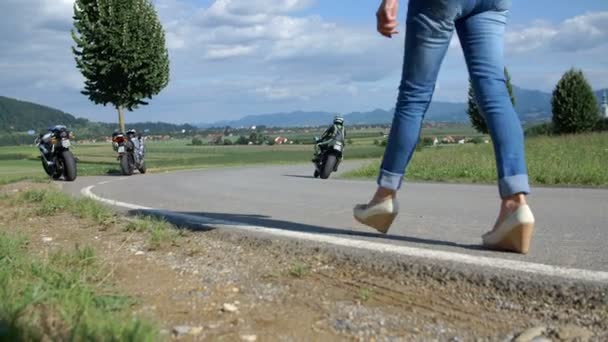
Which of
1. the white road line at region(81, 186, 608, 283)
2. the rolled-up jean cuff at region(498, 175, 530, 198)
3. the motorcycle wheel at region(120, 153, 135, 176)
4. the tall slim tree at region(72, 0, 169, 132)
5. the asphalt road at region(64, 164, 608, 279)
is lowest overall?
the motorcycle wheel at region(120, 153, 135, 176)

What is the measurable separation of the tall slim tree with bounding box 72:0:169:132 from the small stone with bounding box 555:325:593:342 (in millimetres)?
28269

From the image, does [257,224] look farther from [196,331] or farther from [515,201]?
[196,331]

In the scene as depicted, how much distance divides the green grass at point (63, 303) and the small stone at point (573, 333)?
3.91ft

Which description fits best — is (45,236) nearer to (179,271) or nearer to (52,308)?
(179,271)

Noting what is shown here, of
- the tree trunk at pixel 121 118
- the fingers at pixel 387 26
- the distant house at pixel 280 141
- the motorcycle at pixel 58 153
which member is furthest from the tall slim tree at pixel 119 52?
the fingers at pixel 387 26

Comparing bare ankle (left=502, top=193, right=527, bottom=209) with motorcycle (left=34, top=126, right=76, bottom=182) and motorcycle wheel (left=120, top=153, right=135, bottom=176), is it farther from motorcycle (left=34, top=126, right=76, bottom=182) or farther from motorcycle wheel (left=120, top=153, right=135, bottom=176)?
motorcycle wheel (left=120, top=153, right=135, bottom=176)

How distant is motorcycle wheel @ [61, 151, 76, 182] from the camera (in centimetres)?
1472

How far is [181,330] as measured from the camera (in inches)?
77.6

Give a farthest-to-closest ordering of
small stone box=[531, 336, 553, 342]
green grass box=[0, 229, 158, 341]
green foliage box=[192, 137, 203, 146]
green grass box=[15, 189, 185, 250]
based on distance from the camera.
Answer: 1. green foliage box=[192, 137, 203, 146]
2. green grass box=[15, 189, 185, 250]
3. small stone box=[531, 336, 553, 342]
4. green grass box=[0, 229, 158, 341]

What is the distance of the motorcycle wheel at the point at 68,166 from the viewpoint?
14.7m

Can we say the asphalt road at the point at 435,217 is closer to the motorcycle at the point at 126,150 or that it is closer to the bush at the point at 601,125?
the motorcycle at the point at 126,150

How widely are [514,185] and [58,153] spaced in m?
13.9

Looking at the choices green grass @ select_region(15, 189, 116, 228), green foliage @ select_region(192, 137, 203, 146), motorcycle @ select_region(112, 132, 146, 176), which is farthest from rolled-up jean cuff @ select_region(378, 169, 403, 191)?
green foliage @ select_region(192, 137, 203, 146)

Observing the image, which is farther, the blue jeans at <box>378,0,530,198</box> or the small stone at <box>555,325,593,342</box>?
the blue jeans at <box>378,0,530,198</box>
